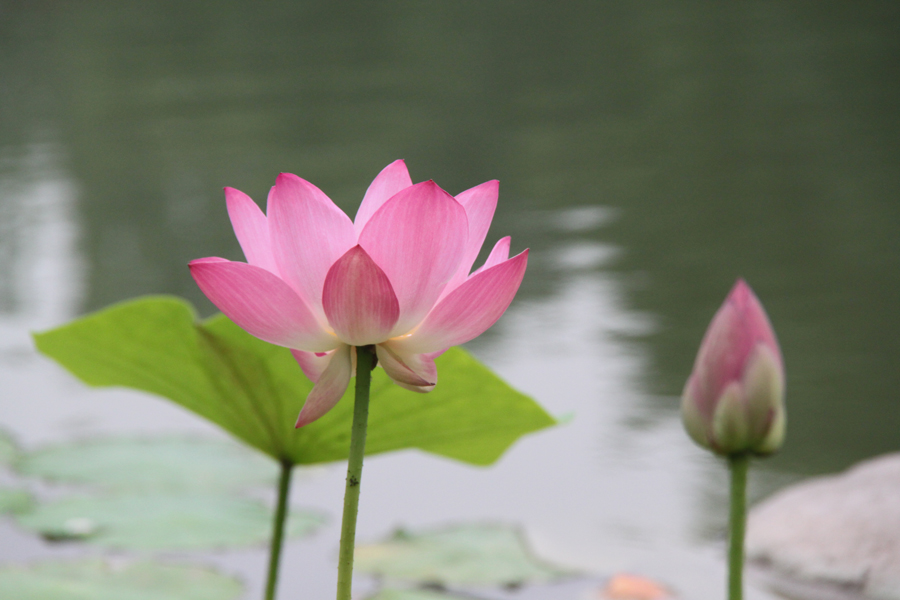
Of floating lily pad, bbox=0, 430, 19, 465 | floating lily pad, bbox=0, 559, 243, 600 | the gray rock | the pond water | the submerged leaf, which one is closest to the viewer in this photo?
the submerged leaf

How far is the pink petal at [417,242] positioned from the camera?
0.23 meters

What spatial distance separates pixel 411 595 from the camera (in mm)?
756

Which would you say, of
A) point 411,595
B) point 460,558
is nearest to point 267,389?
point 411,595

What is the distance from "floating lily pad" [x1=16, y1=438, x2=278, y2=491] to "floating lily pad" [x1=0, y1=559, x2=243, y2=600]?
221 mm

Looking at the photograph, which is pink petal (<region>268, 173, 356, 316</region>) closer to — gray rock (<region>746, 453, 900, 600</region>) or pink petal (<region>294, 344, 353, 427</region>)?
pink petal (<region>294, 344, 353, 427</region>)

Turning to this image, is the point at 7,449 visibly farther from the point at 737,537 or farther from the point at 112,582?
the point at 737,537

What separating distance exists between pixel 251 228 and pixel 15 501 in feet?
2.67

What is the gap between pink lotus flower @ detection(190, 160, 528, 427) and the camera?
0.74 feet

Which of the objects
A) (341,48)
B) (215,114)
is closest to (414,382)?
(215,114)

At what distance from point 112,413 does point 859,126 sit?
8.53ft

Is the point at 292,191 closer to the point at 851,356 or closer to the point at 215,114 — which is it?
the point at 851,356

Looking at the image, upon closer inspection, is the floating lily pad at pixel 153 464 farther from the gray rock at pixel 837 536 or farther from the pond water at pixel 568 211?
the gray rock at pixel 837 536

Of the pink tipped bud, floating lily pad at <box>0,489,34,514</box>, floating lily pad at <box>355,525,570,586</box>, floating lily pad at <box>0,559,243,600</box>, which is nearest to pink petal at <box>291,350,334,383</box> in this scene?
the pink tipped bud

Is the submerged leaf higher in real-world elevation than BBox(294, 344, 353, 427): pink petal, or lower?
higher
